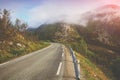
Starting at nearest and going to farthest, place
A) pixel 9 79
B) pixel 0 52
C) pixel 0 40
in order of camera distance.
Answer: pixel 9 79, pixel 0 52, pixel 0 40

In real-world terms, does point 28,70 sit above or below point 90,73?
above

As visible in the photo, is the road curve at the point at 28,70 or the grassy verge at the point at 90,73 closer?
the road curve at the point at 28,70

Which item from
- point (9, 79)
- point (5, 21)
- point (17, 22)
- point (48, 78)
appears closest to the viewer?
point (9, 79)

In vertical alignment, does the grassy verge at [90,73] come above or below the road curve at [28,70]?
below

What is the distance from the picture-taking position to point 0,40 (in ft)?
102

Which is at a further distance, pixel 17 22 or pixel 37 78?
pixel 17 22

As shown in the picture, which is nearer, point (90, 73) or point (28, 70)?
point (28, 70)

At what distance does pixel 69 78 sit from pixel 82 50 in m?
59.5

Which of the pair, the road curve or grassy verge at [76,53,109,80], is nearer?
the road curve

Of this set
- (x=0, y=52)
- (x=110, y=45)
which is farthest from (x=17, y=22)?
(x=110, y=45)

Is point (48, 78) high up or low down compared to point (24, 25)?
down

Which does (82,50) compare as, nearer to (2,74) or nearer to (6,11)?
(6,11)

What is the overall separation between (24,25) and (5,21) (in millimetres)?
30469

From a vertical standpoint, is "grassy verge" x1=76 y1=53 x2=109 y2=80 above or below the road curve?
below
